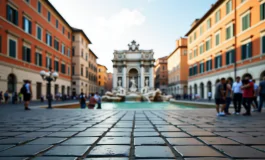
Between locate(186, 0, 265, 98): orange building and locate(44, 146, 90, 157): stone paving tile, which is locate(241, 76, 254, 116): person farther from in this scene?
locate(186, 0, 265, 98): orange building

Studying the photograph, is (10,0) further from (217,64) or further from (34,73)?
(217,64)

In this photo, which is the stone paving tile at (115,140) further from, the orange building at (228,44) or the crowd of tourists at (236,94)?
the orange building at (228,44)

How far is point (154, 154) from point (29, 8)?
1136 inches

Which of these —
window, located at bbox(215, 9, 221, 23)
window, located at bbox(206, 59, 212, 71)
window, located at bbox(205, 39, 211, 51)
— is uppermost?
window, located at bbox(215, 9, 221, 23)

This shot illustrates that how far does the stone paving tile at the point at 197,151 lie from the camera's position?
8.09 ft

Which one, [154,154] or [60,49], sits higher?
[60,49]

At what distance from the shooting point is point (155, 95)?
34.7 meters

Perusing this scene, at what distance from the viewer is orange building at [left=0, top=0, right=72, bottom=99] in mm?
21327

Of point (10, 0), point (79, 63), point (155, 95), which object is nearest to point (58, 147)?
point (10, 0)

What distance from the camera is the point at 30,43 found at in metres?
26.4

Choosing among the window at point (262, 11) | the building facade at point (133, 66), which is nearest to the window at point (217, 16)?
the window at point (262, 11)

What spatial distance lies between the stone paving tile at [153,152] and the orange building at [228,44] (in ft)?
72.5

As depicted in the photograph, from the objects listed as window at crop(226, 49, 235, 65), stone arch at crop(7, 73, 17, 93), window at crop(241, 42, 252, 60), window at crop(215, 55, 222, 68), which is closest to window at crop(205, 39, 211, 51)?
window at crop(215, 55, 222, 68)

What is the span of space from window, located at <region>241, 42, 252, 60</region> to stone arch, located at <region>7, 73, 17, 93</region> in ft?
84.5
